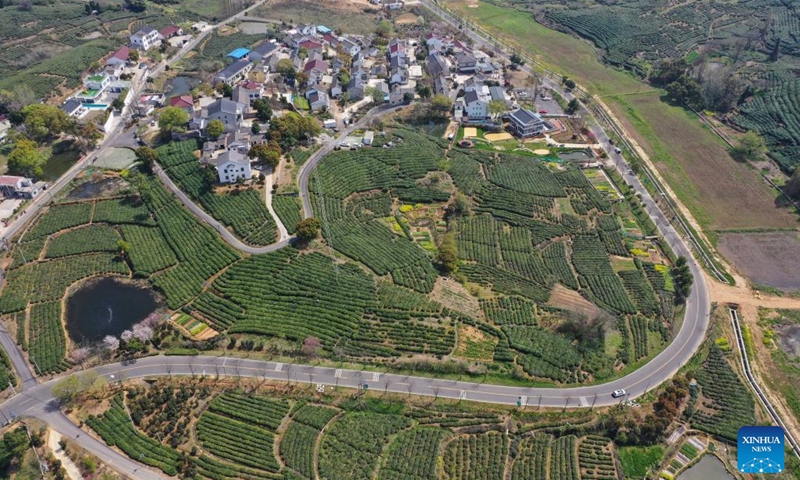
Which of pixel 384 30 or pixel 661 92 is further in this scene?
pixel 384 30

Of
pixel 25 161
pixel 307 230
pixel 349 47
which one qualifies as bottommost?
pixel 307 230

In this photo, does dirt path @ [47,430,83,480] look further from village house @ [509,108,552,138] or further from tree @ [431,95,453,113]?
village house @ [509,108,552,138]

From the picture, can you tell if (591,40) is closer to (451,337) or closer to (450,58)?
(450,58)

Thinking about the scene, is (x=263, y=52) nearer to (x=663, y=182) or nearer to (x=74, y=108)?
(x=74, y=108)

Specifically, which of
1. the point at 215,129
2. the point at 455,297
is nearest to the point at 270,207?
the point at 215,129

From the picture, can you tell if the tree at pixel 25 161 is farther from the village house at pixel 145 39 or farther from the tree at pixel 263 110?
the village house at pixel 145 39

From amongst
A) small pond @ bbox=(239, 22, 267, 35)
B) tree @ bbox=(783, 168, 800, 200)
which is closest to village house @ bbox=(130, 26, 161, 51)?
small pond @ bbox=(239, 22, 267, 35)
